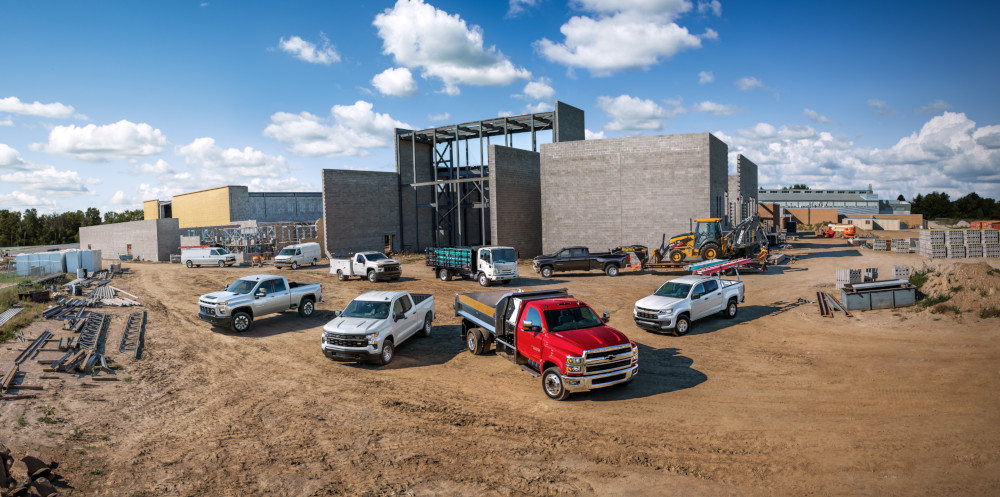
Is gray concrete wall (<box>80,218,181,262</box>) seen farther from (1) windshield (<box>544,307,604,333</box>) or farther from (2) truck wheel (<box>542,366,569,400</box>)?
(2) truck wheel (<box>542,366,569,400</box>)

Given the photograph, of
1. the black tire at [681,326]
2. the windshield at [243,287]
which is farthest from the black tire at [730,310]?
the windshield at [243,287]

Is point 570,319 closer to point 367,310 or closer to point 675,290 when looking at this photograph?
point 367,310

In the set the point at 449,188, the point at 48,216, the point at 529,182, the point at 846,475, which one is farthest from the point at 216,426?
the point at 48,216

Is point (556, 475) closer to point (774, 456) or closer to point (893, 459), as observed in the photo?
point (774, 456)

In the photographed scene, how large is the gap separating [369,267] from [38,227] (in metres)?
96.5

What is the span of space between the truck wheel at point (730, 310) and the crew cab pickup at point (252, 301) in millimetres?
15162

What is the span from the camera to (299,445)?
852 centimetres

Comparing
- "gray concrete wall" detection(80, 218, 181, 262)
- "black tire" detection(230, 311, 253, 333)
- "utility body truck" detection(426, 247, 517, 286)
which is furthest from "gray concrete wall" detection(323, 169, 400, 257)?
"black tire" detection(230, 311, 253, 333)

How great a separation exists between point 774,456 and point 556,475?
131 inches

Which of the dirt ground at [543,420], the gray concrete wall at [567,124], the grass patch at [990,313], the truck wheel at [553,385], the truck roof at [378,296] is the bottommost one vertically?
the dirt ground at [543,420]

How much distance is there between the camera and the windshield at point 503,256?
26.3 m

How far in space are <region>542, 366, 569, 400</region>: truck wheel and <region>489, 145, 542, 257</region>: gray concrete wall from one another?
29090 mm

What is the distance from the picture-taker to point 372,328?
42.8 ft

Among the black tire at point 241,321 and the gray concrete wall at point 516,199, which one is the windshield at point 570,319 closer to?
the black tire at point 241,321
